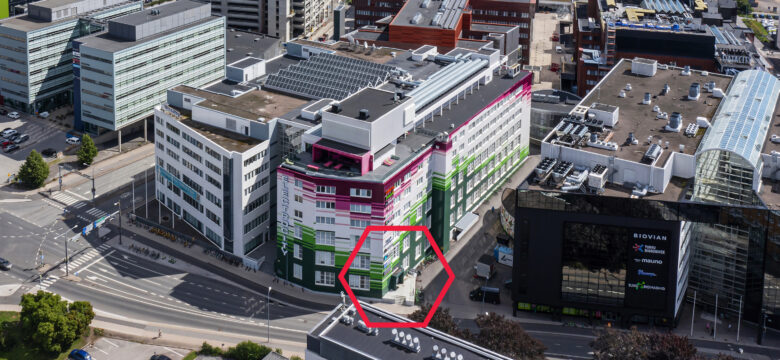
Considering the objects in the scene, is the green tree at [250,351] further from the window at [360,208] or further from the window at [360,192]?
the window at [360,192]

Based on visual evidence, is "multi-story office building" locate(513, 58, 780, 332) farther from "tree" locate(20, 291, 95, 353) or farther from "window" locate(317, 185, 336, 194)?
"tree" locate(20, 291, 95, 353)

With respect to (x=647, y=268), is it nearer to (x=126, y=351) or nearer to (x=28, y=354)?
(x=126, y=351)

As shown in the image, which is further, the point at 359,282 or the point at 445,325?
the point at 359,282

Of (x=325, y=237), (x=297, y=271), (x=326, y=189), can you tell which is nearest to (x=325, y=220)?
(x=325, y=237)

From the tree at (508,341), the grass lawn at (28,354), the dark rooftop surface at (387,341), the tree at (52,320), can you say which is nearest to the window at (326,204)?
the dark rooftop surface at (387,341)

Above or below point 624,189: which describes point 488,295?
below

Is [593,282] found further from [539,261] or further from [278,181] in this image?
[278,181]

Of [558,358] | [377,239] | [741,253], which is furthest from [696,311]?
[377,239]
